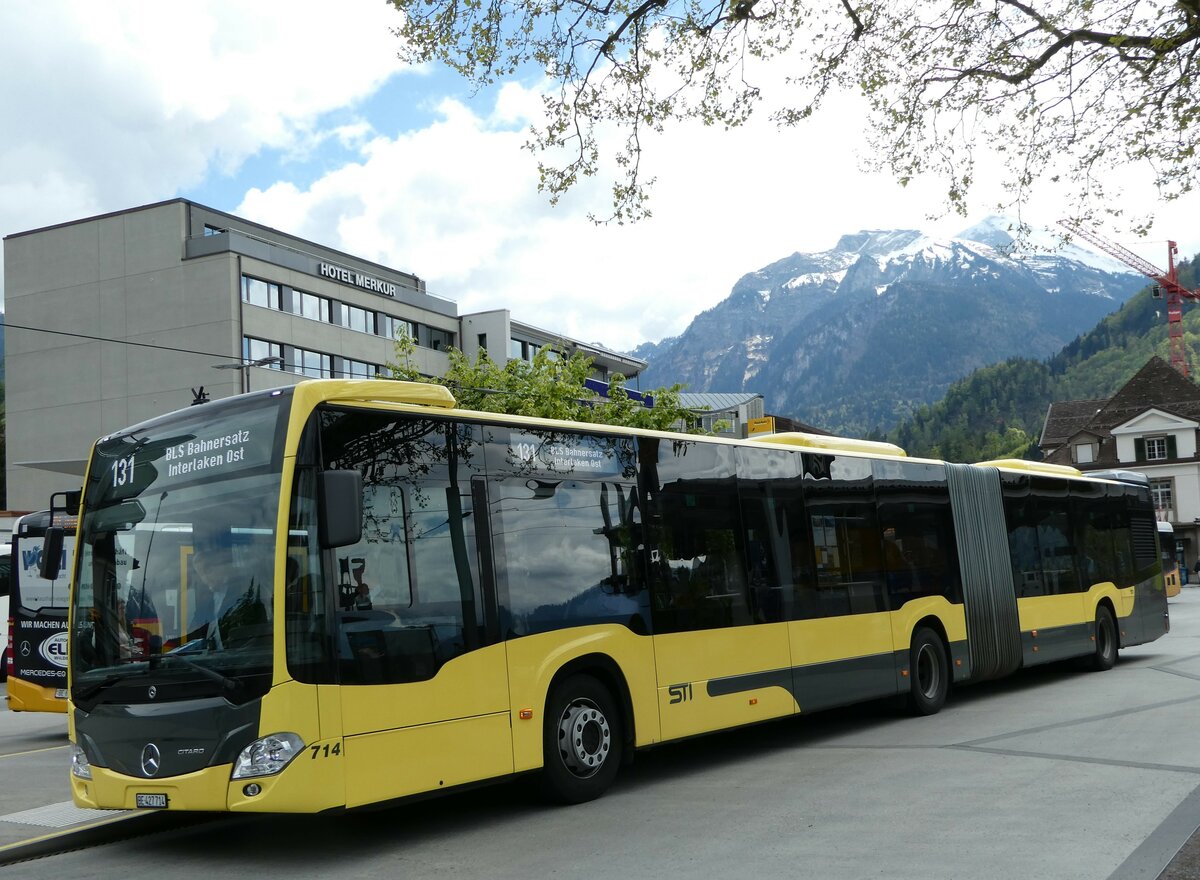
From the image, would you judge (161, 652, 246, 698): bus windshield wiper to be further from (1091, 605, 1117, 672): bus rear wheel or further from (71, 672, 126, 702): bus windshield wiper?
(1091, 605, 1117, 672): bus rear wheel

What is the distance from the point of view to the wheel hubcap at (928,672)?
14.0 meters

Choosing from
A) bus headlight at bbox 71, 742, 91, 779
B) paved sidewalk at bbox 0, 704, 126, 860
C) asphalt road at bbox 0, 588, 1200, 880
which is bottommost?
asphalt road at bbox 0, 588, 1200, 880

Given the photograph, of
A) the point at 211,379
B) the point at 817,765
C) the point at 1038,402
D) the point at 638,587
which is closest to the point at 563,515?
the point at 638,587

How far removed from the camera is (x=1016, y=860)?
6703 mm

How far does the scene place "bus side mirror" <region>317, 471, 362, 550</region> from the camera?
720 cm

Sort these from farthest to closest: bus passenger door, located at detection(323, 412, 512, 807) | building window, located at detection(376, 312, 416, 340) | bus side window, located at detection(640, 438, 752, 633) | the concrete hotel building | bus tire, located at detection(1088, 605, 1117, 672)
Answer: building window, located at detection(376, 312, 416, 340), the concrete hotel building, bus tire, located at detection(1088, 605, 1117, 672), bus side window, located at detection(640, 438, 752, 633), bus passenger door, located at detection(323, 412, 512, 807)

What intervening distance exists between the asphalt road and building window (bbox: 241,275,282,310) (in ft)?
145

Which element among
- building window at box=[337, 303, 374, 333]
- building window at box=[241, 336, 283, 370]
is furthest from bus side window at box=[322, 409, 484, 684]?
building window at box=[337, 303, 374, 333]

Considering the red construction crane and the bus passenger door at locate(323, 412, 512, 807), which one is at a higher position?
the red construction crane

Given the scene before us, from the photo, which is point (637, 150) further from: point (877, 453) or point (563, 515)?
point (877, 453)

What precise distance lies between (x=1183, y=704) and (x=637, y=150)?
903 cm

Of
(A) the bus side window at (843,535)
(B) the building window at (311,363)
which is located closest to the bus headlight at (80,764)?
(A) the bus side window at (843,535)

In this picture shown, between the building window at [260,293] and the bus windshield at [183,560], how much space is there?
47757 mm

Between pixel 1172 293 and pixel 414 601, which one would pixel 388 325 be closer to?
pixel 414 601
